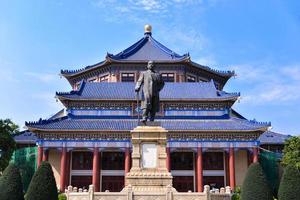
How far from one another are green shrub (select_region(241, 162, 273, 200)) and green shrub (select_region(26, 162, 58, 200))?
365 inches

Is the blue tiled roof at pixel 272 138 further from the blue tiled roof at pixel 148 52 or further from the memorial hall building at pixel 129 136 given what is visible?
the blue tiled roof at pixel 148 52

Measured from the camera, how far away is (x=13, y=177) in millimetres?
20781

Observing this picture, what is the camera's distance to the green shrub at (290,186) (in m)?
20.3

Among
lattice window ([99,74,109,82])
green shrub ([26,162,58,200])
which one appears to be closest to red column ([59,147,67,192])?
lattice window ([99,74,109,82])

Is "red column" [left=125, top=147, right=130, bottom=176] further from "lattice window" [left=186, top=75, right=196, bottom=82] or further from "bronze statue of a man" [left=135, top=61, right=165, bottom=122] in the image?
"bronze statue of a man" [left=135, top=61, right=165, bottom=122]

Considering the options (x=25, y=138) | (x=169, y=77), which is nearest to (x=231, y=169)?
(x=169, y=77)

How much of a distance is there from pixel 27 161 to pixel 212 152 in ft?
68.1

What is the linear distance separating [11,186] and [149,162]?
6801mm

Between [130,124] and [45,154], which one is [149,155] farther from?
[45,154]

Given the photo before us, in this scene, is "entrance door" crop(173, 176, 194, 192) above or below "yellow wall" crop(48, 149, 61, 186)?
below

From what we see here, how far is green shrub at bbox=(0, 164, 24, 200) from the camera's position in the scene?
20.0 meters

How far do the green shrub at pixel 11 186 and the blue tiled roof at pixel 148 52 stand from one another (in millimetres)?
35484

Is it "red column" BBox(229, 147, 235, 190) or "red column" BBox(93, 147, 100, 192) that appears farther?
"red column" BBox(93, 147, 100, 192)

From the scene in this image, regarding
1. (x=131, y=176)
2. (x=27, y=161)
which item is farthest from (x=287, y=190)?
(x=27, y=161)
